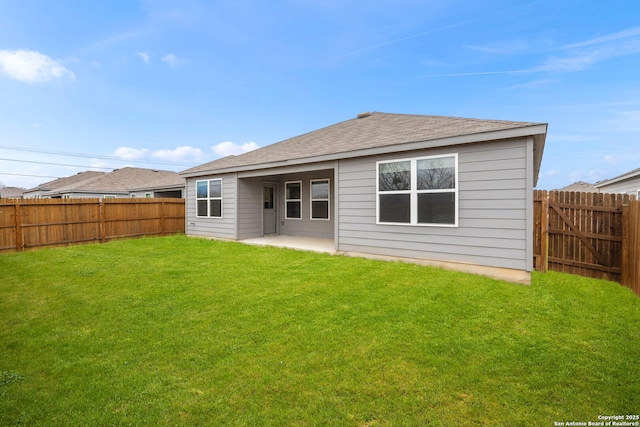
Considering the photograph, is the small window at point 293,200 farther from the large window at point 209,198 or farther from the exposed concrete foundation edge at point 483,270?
the exposed concrete foundation edge at point 483,270

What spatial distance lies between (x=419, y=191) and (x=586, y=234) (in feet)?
12.3

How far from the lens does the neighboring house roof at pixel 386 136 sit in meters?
5.63

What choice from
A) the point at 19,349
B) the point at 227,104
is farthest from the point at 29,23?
the point at 19,349

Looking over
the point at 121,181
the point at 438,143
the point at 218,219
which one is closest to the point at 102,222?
the point at 218,219

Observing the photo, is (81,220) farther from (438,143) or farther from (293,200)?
(438,143)

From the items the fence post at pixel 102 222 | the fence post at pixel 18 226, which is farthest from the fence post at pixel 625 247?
the fence post at pixel 18 226

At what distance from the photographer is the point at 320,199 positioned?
11.0 m

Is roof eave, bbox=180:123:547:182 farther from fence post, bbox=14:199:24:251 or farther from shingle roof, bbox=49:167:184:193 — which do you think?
shingle roof, bbox=49:167:184:193

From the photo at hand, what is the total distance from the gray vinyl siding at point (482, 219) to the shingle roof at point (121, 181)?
1795 centimetres

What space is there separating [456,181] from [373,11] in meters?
7.73

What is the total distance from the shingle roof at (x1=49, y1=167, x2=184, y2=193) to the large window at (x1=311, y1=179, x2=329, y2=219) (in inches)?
513

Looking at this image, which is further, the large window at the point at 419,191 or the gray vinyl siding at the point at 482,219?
the large window at the point at 419,191

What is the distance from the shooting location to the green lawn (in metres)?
2.18

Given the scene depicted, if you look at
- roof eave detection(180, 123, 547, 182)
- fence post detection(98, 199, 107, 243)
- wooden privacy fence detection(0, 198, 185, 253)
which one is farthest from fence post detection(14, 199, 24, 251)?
roof eave detection(180, 123, 547, 182)
